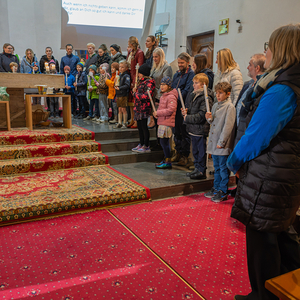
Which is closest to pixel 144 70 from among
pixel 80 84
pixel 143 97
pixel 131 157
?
pixel 143 97

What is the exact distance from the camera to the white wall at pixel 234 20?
5.20 m

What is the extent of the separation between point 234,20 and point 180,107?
3.26 m

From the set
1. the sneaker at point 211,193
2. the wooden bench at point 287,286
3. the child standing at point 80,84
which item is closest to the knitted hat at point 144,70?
the sneaker at point 211,193

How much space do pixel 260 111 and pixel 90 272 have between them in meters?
1.40

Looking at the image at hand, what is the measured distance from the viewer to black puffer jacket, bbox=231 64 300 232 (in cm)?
126

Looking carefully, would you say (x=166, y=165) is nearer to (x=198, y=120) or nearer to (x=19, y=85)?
(x=198, y=120)

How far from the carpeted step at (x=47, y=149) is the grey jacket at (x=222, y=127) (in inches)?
77.0

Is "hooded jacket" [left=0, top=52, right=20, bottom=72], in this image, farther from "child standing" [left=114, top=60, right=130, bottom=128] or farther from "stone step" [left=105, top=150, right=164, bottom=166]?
"stone step" [left=105, top=150, right=164, bottom=166]

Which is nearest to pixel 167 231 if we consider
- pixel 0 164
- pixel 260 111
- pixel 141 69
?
pixel 260 111

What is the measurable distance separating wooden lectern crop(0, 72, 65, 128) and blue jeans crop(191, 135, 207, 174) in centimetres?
291

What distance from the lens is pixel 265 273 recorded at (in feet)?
4.31

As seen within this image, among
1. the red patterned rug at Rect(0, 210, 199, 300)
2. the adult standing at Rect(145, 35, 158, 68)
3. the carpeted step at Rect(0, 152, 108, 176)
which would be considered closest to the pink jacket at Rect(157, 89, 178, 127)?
the carpeted step at Rect(0, 152, 108, 176)

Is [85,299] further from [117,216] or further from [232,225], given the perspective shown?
[232,225]

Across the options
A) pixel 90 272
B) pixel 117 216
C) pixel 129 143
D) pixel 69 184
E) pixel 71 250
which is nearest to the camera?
pixel 90 272
